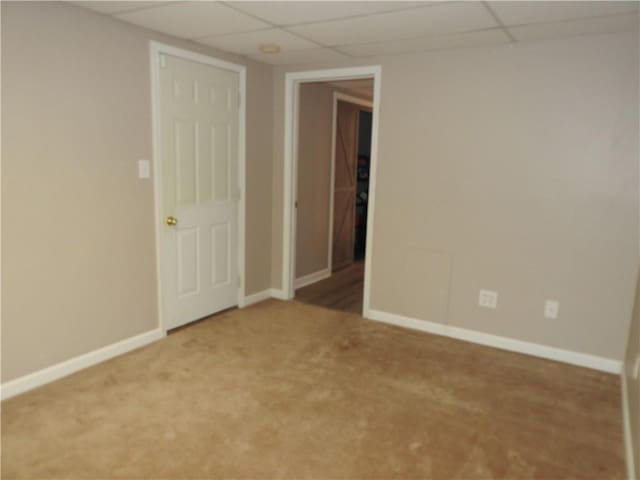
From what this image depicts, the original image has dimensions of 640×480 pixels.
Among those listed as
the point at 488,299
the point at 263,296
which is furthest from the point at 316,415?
the point at 263,296

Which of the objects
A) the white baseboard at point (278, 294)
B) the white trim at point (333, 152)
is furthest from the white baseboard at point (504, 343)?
the white trim at point (333, 152)

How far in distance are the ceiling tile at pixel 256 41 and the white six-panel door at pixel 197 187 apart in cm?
23

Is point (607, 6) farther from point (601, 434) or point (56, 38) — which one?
point (56, 38)

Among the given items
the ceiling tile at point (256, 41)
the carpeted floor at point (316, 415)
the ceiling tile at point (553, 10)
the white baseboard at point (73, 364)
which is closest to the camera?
the carpeted floor at point (316, 415)

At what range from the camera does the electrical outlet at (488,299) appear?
353 cm

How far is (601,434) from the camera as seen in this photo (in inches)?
96.8

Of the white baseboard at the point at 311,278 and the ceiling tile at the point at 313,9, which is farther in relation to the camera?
the white baseboard at the point at 311,278

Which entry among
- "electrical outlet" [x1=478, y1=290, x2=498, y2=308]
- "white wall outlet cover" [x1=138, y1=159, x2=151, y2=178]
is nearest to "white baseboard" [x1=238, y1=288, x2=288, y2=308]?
"white wall outlet cover" [x1=138, y1=159, x2=151, y2=178]

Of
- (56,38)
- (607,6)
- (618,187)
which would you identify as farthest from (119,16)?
(618,187)

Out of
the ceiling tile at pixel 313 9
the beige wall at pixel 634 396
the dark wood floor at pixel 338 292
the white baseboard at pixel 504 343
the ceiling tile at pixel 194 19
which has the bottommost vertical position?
the dark wood floor at pixel 338 292

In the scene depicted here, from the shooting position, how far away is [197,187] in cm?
368

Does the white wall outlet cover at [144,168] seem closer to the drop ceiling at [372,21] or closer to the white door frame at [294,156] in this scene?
the drop ceiling at [372,21]

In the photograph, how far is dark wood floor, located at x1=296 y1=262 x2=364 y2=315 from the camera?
448 cm

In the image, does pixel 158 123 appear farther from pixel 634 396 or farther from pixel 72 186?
pixel 634 396
